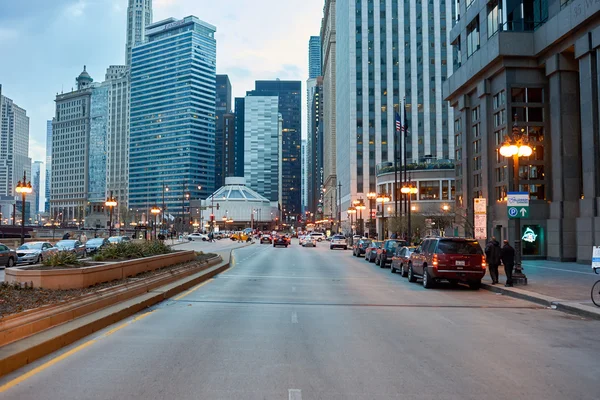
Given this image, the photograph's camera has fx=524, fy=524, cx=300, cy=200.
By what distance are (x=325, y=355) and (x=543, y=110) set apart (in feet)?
122

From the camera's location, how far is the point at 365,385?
6852 millimetres

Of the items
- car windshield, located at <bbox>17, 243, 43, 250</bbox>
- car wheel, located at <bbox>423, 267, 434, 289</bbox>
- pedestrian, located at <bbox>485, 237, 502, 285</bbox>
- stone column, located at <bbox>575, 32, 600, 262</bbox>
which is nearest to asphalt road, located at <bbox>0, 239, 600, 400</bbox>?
car wheel, located at <bbox>423, 267, 434, 289</bbox>

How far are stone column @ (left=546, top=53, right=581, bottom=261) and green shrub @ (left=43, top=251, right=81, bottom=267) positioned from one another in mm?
32441

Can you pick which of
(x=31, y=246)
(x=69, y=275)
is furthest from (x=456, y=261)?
(x=31, y=246)

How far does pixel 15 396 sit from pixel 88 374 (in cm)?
110

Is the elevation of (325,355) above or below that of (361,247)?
below

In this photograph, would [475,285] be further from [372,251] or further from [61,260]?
[372,251]

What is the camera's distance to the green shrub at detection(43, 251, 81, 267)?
43.9 ft

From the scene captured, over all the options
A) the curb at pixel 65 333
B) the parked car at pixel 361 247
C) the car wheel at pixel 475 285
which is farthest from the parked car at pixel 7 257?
the parked car at pixel 361 247

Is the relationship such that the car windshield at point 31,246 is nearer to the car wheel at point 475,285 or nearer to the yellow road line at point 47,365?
the yellow road line at point 47,365

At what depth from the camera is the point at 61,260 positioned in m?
13.6

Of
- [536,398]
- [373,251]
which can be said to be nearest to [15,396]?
[536,398]

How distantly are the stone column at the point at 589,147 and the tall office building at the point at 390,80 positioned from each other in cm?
7362

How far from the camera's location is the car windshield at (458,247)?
1939 cm
